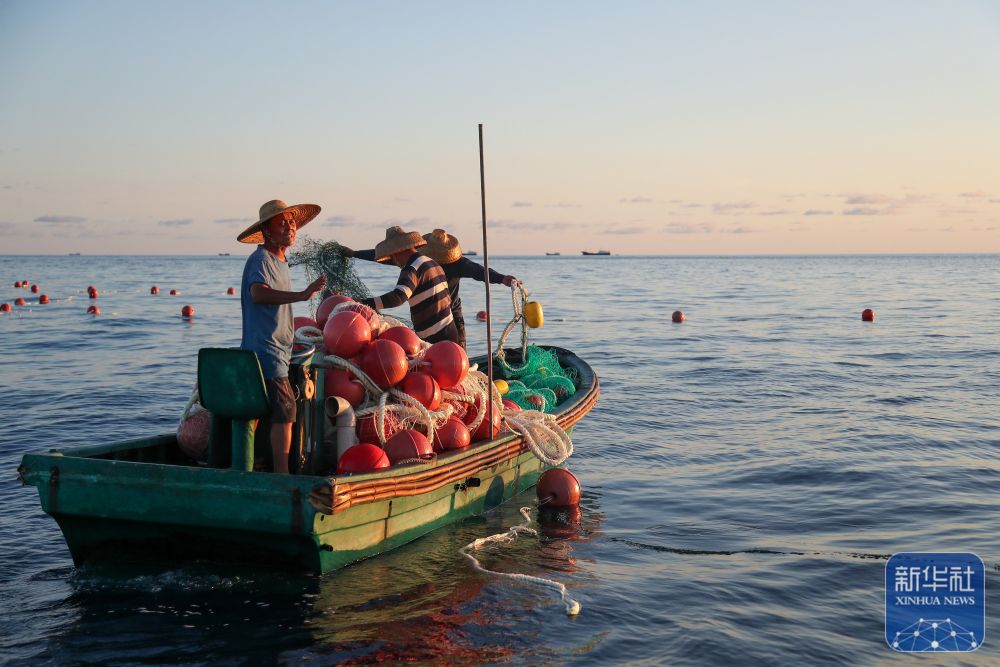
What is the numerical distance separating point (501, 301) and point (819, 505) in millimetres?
39892

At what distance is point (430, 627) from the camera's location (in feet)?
21.6

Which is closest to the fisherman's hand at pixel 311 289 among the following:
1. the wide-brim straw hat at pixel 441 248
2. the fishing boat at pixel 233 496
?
the fishing boat at pixel 233 496

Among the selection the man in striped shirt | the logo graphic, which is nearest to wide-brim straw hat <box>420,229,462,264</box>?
the man in striped shirt

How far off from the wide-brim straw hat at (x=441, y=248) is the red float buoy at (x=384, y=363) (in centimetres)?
283

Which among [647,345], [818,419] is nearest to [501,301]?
[647,345]

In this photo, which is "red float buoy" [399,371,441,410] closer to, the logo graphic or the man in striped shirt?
the man in striped shirt

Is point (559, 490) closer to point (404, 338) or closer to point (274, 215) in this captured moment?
point (404, 338)

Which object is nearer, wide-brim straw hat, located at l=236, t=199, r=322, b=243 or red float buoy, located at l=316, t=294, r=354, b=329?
wide-brim straw hat, located at l=236, t=199, r=322, b=243

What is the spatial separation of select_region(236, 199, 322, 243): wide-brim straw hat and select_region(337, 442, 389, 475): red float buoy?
1881 mm

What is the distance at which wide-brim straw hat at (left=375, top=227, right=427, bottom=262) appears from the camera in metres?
9.45

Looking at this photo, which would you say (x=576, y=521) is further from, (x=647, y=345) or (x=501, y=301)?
(x=501, y=301)

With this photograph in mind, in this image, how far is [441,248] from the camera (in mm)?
10719

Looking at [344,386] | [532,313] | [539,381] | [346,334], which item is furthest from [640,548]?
[539,381]

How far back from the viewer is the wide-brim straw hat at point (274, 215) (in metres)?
6.84
